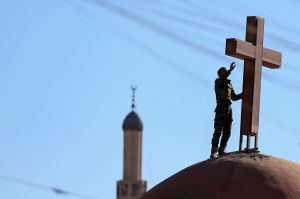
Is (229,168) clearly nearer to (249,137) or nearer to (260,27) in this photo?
(249,137)

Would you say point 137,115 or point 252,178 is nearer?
point 252,178

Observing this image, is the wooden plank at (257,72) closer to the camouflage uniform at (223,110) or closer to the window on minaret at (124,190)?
the camouflage uniform at (223,110)

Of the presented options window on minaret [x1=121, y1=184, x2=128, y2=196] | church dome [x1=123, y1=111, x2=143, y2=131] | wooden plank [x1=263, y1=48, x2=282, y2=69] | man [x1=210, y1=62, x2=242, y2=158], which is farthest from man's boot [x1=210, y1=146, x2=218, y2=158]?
church dome [x1=123, y1=111, x2=143, y2=131]

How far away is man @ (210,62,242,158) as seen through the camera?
65.2 ft

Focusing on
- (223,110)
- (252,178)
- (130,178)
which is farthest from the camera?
(130,178)

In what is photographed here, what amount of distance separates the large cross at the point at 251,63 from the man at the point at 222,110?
0.21 metres

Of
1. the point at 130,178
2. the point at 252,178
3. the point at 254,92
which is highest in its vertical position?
the point at 130,178

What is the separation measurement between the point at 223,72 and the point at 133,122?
6597 centimetres

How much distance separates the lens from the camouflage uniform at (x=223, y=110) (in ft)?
65.3

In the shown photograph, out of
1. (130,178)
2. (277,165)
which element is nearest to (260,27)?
(277,165)

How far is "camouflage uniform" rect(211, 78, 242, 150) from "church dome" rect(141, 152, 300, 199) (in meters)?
0.53

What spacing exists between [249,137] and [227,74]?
2.81ft

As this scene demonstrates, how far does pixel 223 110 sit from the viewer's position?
65.5 ft

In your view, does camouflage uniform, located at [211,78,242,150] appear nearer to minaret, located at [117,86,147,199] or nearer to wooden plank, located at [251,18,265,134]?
wooden plank, located at [251,18,265,134]
